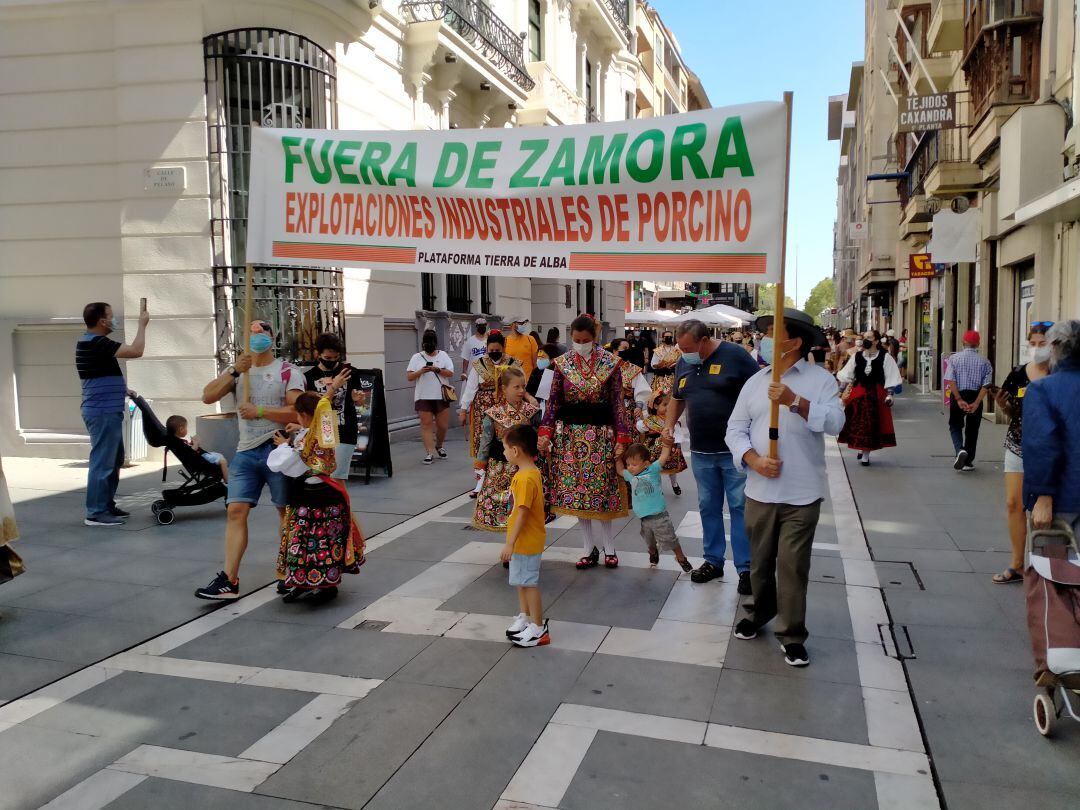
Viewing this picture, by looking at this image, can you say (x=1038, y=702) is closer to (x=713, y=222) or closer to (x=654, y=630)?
(x=654, y=630)

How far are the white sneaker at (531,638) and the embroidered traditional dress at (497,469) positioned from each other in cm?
158

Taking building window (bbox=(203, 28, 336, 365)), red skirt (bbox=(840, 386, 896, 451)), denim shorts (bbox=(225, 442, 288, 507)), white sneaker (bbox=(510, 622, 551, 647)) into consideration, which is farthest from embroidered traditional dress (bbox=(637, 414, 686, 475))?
building window (bbox=(203, 28, 336, 365))

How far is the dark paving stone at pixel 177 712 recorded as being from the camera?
3.98 meters

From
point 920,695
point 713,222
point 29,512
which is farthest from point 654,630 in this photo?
point 29,512

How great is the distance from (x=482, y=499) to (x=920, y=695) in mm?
3401

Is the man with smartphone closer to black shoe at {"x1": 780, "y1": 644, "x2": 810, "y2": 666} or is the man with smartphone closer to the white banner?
the white banner

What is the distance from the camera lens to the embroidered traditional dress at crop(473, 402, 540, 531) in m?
6.61

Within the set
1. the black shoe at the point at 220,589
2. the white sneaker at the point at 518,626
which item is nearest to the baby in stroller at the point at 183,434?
the black shoe at the point at 220,589

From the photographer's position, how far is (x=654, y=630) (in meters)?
5.26

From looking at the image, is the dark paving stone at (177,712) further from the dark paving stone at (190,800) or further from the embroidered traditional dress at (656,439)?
the embroidered traditional dress at (656,439)

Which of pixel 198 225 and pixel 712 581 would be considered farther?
pixel 198 225

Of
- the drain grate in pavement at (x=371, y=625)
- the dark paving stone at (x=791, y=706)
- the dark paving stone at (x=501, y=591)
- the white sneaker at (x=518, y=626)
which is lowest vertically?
the dark paving stone at (x=791, y=706)

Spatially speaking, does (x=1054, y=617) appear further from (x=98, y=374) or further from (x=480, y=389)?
(x=98, y=374)

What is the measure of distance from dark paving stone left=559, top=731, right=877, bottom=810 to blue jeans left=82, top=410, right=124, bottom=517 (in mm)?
5865
